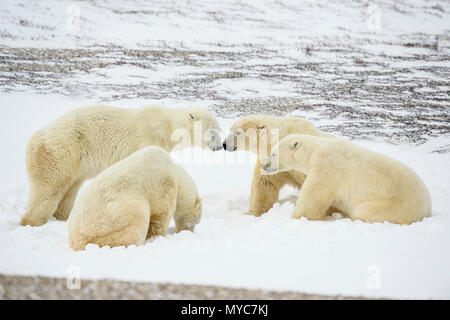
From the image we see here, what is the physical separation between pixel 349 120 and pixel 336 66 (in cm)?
106

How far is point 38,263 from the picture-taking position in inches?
104

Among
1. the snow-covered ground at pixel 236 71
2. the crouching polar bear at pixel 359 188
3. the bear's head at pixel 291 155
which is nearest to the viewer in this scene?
the crouching polar bear at pixel 359 188

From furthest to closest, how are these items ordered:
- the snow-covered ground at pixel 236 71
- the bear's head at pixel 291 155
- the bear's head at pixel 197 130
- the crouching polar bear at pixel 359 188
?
the snow-covered ground at pixel 236 71, the bear's head at pixel 197 130, the bear's head at pixel 291 155, the crouching polar bear at pixel 359 188

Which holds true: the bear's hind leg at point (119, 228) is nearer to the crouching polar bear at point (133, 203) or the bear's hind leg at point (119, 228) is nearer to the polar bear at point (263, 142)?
the crouching polar bear at point (133, 203)

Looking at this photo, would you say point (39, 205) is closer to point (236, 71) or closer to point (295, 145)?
point (295, 145)

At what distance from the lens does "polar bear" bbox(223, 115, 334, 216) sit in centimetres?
489

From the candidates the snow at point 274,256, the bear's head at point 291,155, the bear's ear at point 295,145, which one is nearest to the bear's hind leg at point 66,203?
the snow at point 274,256

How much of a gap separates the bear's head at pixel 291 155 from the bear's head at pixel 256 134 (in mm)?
620

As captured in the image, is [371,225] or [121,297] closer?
[121,297]

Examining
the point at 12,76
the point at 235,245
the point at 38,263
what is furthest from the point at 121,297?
the point at 12,76

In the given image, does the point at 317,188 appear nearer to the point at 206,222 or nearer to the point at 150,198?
the point at 206,222

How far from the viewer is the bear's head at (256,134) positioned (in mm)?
5027

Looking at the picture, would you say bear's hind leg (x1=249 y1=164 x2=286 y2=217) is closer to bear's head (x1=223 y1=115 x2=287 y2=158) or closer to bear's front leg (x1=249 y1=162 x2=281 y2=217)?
bear's front leg (x1=249 y1=162 x2=281 y2=217)

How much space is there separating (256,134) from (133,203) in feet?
7.32
